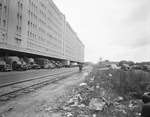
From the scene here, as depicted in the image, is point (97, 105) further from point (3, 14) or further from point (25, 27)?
point (25, 27)

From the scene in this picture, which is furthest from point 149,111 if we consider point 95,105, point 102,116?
point 95,105

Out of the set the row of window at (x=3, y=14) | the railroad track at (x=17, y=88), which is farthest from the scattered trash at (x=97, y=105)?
the row of window at (x=3, y=14)

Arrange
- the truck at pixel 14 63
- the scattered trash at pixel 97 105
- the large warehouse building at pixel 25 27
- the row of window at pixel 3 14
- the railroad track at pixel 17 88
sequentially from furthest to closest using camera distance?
the large warehouse building at pixel 25 27 < the row of window at pixel 3 14 < the truck at pixel 14 63 < the railroad track at pixel 17 88 < the scattered trash at pixel 97 105

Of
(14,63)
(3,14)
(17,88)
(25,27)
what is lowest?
(17,88)

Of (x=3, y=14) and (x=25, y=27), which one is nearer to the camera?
(x=3, y=14)

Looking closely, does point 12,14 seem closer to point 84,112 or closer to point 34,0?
point 34,0

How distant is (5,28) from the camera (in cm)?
→ 2927

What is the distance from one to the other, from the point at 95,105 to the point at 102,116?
0.59 metres

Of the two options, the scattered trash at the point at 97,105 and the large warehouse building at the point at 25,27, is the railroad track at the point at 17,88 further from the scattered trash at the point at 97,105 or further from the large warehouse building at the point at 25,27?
the large warehouse building at the point at 25,27

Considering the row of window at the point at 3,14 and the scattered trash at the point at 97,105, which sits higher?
the row of window at the point at 3,14

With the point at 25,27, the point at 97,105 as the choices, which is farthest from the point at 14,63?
the point at 97,105

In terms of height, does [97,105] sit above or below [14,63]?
below

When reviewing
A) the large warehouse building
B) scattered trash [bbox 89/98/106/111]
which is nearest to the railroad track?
scattered trash [bbox 89/98/106/111]

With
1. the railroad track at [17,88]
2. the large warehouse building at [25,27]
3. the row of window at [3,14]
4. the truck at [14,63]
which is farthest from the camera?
the large warehouse building at [25,27]
